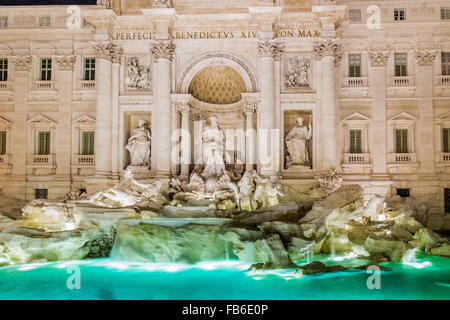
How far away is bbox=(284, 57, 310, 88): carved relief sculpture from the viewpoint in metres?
23.7

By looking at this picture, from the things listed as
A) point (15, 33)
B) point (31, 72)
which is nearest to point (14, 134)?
point (31, 72)

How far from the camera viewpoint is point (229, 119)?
2577 centimetres

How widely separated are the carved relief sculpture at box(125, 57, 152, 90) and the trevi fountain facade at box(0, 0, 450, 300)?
54 mm

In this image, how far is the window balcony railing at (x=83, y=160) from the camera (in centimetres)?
2494

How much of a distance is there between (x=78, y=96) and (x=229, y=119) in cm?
865

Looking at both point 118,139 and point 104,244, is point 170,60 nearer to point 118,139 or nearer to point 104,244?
point 118,139

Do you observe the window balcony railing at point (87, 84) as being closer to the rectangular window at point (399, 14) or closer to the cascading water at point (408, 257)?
the rectangular window at point (399, 14)

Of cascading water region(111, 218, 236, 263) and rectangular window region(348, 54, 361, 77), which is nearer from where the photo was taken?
cascading water region(111, 218, 236, 263)

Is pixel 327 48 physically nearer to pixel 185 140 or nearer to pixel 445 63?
pixel 445 63

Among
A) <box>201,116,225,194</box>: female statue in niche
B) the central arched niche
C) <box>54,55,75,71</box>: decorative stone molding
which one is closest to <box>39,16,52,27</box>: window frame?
<box>54,55,75,71</box>: decorative stone molding

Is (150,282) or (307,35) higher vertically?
(307,35)

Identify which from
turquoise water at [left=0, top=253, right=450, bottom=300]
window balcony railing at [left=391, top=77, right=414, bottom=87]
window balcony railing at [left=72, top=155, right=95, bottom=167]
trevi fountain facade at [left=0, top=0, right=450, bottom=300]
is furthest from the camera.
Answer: window balcony railing at [left=72, top=155, right=95, bottom=167]

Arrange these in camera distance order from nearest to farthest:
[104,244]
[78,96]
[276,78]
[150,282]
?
[150,282]
[104,244]
[276,78]
[78,96]

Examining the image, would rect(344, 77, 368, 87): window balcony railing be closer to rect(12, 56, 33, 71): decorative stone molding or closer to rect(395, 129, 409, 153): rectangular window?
rect(395, 129, 409, 153): rectangular window
